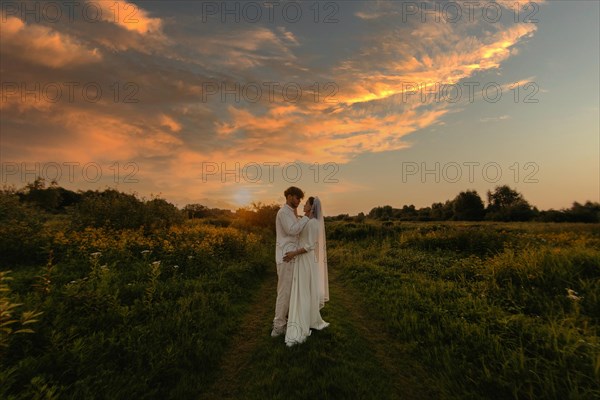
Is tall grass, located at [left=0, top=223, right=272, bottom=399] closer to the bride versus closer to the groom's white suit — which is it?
the groom's white suit

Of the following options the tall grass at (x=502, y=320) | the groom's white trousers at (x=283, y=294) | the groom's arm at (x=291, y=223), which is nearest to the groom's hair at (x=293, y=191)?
the groom's arm at (x=291, y=223)

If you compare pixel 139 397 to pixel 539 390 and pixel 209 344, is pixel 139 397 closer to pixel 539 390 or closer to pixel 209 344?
pixel 209 344

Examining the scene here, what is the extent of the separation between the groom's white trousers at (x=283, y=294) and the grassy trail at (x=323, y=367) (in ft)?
1.21

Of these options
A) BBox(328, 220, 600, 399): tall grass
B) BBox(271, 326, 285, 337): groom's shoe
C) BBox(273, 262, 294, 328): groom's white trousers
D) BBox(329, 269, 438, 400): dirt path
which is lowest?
BBox(329, 269, 438, 400): dirt path

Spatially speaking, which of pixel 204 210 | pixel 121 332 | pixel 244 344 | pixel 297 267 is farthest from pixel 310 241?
pixel 204 210

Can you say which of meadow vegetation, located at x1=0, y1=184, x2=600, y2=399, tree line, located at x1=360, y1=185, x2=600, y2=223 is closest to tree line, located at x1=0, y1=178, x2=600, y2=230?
tree line, located at x1=360, y1=185, x2=600, y2=223

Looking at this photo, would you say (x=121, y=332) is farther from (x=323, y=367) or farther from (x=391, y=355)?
(x=391, y=355)

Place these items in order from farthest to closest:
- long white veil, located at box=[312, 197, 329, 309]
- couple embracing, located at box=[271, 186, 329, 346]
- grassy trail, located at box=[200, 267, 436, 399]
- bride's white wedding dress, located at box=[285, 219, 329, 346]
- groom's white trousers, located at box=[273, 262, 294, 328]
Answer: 1. long white veil, located at box=[312, 197, 329, 309]
2. groom's white trousers, located at box=[273, 262, 294, 328]
3. couple embracing, located at box=[271, 186, 329, 346]
4. bride's white wedding dress, located at box=[285, 219, 329, 346]
5. grassy trail, located at box=[200, 267, 436, 399]

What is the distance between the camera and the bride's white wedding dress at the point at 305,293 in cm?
640

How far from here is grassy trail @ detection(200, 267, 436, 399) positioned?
4.66 metres

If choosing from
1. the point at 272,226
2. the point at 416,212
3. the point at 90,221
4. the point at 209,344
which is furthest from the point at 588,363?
the point at 416,212

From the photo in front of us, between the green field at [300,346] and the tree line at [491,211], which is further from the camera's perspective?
the tree line at [491,211]

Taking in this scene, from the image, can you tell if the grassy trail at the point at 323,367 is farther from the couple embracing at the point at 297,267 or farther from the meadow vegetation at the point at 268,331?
the couple embracing at the point at 297,267

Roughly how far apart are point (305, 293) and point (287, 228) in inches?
59.9
